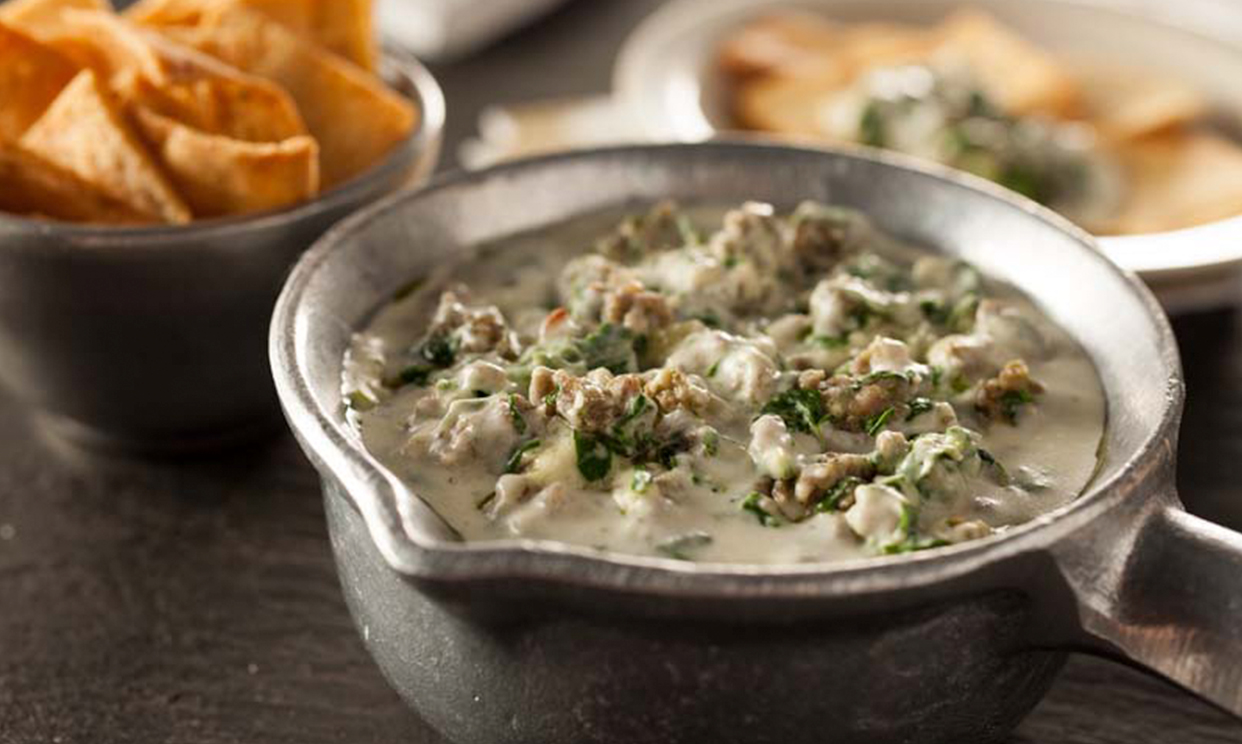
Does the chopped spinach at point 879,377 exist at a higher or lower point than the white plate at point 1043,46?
higher

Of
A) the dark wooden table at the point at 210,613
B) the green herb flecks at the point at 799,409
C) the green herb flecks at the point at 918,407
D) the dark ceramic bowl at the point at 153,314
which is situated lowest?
the dark wooden table at the point at 210,613

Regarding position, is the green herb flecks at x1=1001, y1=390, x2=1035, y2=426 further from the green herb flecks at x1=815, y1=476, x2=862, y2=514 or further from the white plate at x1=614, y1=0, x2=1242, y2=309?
the white plate at x1=614, y1=0, x2=1242, y2=309

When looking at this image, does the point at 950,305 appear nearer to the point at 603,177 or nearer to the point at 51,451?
the point at 603,177

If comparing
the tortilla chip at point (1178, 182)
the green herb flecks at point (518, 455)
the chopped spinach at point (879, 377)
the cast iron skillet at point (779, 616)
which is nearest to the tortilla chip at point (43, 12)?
the cast iron skillet at point (779, 616)

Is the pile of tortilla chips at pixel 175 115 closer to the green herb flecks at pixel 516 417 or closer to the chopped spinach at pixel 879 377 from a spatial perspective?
the green herb flecks at pixel 516 417

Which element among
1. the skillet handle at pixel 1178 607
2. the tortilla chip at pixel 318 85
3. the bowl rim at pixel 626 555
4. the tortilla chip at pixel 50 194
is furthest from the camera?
the tortilla chip at pixel 318 85

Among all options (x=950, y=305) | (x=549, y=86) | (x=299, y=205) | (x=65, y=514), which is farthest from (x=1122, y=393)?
(x=549, y=86)

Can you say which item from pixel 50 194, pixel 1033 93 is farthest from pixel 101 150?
pixel 1033 93
